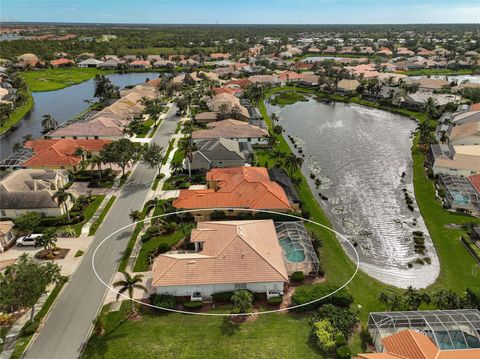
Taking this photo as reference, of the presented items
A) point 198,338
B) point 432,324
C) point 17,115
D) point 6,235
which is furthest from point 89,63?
point 432,324

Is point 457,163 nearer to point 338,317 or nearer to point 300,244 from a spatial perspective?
point 300,244

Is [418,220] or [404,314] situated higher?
[404,314]

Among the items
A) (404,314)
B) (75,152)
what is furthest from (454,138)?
(75,152)

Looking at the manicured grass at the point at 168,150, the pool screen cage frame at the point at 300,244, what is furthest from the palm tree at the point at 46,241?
the manicured grass at the point at 168,150

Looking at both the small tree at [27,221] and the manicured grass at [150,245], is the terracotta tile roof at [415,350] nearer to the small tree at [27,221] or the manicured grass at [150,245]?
the manicured grass at [150,245]

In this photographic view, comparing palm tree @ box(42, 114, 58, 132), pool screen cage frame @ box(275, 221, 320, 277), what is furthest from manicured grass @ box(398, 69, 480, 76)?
palm tree @ box(42, 114, 58, 132)

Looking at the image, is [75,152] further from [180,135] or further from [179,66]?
[179,66]
